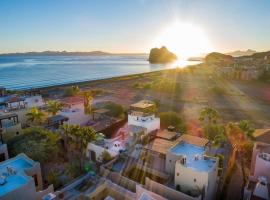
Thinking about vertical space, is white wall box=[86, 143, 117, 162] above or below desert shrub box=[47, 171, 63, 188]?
above

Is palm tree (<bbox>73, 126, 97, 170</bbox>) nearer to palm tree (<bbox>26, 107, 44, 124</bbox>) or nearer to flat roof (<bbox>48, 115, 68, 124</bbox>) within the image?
flat roof (<bbox>48, 115, 68, 124</bbox>)

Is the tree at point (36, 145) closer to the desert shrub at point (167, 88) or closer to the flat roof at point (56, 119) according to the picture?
the flat roof at point (56, 119)

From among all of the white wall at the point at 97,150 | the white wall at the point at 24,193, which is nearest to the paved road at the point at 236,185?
the white wall at the point at 97,150

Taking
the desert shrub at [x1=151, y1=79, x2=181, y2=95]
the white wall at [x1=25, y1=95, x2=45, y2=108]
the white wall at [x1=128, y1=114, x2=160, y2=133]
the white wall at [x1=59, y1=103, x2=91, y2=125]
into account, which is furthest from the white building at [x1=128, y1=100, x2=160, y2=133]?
the desert shrub at [x1=151, y1=79, x2=181, y2=95]

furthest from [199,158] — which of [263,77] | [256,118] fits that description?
[263,77]

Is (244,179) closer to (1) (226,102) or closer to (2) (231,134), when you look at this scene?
(2) (231,134)

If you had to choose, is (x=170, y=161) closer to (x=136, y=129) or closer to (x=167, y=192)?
(x=167, y=192)

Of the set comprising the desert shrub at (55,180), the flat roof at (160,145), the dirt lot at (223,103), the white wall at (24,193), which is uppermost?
the white wall at (24,193)

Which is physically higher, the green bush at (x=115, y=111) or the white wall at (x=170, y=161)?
the white wall at (x=170, y=161)
